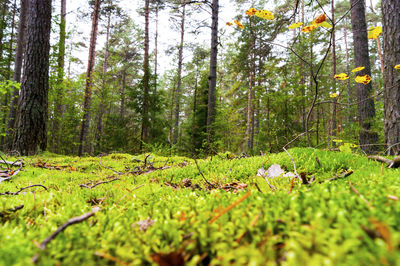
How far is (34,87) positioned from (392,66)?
336 inches

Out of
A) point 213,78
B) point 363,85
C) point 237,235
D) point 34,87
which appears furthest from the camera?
point 213,78

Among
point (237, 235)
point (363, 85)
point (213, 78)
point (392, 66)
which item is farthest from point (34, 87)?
point (363, 85)

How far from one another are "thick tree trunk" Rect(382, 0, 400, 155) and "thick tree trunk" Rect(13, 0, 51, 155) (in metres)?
8.28

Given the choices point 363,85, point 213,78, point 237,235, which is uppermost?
point 213,78

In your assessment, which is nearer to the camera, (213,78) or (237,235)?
(237,235)

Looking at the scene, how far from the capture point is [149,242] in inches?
27.2

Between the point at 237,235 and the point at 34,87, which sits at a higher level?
the point at 34,87

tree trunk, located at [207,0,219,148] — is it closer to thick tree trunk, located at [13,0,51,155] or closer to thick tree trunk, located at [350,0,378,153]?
thick tree trunk, located at [350,0,378,153]

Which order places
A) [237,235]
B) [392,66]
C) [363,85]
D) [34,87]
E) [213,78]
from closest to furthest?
1. [237,235]
2. [392,66]
3. [34,87]
4. [363,85]
5. [213,78]

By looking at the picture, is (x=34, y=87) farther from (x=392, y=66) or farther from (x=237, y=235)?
(x=392, y=66)

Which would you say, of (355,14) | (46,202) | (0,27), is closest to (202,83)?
(355,14)

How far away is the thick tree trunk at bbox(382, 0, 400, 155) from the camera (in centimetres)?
346

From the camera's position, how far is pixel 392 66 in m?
3.58

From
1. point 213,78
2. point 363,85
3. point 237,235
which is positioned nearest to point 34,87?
point 213,78
